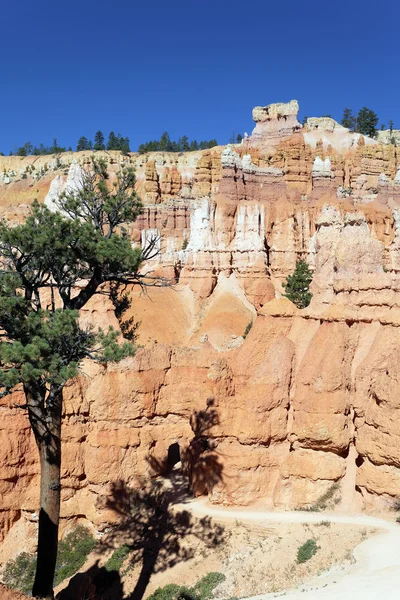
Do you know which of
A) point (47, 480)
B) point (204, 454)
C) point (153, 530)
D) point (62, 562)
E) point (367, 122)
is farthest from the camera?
A: point (367, 122)

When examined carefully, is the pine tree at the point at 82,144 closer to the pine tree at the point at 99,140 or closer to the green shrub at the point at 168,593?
the pine tree at the point at 99,140

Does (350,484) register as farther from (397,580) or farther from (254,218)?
(254,218)

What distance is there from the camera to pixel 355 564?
11750mm

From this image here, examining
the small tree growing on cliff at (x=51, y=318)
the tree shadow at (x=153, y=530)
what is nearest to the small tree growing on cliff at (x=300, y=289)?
the tree shadow at (x=153, y=530)

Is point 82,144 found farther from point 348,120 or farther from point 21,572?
point 21,572

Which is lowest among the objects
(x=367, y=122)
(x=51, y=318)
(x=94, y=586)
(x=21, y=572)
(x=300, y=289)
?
(x=21, y=572)

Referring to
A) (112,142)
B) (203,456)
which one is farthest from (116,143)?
(203,456)

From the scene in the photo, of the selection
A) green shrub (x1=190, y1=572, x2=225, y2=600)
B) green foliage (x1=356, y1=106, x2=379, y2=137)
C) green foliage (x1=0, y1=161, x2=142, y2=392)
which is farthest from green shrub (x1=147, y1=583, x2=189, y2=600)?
green foliage (x1=356, y1=106, x2=379, y2=137)

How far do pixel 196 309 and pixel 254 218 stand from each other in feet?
35.0

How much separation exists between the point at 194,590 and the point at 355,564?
4571 millimetres

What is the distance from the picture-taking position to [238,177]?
163ft

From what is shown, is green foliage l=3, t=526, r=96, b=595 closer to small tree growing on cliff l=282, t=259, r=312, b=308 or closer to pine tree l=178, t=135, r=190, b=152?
small tree growing on cliff l=282, t=259, r=312, b=308

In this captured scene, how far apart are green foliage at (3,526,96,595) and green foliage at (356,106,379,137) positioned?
3868 inches

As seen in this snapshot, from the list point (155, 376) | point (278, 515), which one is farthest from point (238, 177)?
point (278, 515)
